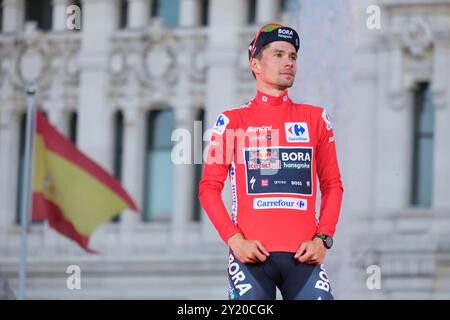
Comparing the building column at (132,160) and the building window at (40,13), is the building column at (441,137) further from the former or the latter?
the building window at (40,13)

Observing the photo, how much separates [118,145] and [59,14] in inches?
137

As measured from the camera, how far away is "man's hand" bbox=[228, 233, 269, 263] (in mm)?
6172

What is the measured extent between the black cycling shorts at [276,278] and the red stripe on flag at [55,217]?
2466cm

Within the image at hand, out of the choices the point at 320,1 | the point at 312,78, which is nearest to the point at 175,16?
the point at 320,1

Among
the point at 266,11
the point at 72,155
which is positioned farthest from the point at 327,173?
the point at 266,11

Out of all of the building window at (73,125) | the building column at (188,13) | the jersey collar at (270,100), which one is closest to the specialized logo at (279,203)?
the jersey collar at (270,100)

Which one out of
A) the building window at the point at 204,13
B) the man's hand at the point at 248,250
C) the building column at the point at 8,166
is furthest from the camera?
the building column at the point at 8,166

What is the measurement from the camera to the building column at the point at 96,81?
1506 inches

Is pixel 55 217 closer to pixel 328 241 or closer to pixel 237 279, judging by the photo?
pixel 237 279

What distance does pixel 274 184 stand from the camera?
20.8 ft

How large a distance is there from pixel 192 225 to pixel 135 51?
170 inches

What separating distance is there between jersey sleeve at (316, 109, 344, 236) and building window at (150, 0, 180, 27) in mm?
31469

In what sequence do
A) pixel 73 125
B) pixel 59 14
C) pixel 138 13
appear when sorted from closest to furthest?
1. pixel 59 14
2. pixel 138 13
3. pixel 73 125
